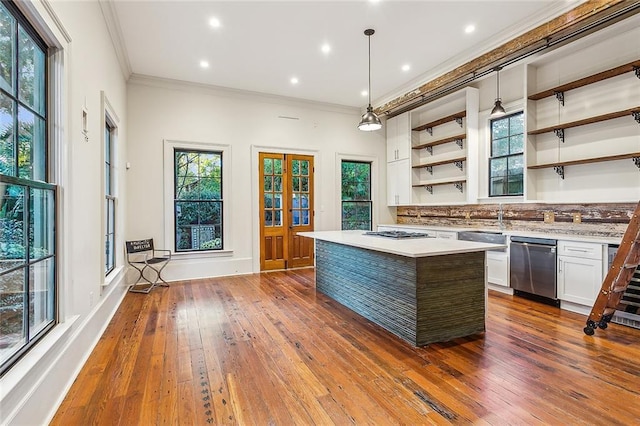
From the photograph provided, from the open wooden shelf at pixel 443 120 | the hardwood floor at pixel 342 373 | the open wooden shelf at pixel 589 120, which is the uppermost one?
the open wooden shelf at pixel 443 120

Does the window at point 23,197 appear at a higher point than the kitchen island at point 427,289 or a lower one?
higher

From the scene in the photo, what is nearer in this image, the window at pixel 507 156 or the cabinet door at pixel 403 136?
the window at pixel 507 156

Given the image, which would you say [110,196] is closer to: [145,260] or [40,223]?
[145,260]

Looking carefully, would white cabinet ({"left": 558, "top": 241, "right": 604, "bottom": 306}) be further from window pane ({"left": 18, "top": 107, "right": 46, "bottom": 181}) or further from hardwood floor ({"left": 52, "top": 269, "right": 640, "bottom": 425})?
window pane ({"left": 18, "top": 107, "right": 46, "bottom": 181})

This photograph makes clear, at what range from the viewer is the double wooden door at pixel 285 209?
6098mm

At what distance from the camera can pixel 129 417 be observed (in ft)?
6.15

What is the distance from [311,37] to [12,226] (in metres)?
3.68

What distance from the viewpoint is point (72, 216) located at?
2.30 meters

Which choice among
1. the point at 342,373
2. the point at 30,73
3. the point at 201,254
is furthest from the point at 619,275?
the point at 201,254

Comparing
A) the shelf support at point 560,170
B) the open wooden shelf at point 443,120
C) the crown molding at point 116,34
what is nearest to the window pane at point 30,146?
the crown molding at point 116,34

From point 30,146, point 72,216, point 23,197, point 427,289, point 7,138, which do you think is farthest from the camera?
point 427,289

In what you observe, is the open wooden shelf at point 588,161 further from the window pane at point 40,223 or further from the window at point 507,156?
the window pane at point 40,223

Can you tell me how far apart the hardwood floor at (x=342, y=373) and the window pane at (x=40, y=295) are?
1.75ft

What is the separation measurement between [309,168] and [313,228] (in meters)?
1.22
